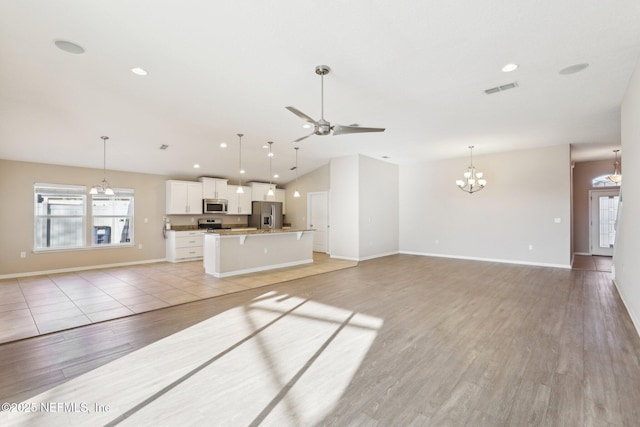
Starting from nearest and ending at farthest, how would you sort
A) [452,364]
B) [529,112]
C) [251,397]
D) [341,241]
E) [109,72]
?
[251,397] → [452,364] → [109,72] → [529,112] → [341,241]

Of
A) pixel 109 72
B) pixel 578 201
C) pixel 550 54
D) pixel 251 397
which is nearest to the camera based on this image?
pixel 251 397

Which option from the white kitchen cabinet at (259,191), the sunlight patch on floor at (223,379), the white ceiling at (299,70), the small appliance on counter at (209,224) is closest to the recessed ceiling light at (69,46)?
the white ceiling at (299,70)

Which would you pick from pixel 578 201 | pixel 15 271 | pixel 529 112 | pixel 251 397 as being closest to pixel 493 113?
pixel 529 112

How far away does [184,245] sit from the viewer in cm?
838

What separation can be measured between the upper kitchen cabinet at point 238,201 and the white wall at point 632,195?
8.41 m

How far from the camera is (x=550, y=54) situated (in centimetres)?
326

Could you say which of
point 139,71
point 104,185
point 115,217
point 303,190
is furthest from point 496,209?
point 115,217

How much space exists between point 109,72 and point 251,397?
422 cm

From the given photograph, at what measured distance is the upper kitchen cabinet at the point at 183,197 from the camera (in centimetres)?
835

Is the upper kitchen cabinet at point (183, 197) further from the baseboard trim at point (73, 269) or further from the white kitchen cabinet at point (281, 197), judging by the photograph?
the white kitchen cabinet at point (281, 197)

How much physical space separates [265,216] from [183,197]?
101 inches

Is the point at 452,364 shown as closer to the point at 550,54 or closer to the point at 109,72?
the point at 550,54

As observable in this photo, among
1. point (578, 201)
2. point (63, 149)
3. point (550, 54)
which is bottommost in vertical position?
point (578, 201)

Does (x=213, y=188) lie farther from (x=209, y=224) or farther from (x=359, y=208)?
(x=359, y=208)
